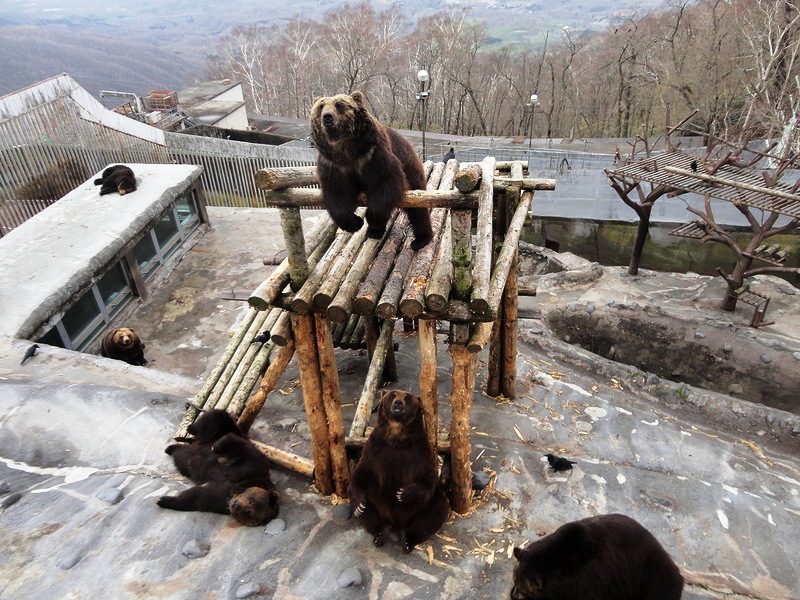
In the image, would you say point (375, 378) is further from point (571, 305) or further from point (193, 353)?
point (571, 305)

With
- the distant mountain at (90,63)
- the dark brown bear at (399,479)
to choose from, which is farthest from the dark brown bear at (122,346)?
the distant mountain at (90,63)

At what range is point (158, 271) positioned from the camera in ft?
41.8

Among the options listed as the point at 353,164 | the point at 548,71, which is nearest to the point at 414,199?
the point at 353,164

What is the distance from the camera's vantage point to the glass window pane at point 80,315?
32.3 ft

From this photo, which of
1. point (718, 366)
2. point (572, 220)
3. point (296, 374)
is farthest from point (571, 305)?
point (296, 374)

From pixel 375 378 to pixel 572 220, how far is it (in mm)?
13272

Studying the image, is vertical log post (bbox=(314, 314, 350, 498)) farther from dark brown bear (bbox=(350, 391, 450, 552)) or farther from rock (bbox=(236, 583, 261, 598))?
rock (bbox=(236, 583, 261, 598))

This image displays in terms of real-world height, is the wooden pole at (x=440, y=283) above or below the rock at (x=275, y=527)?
above

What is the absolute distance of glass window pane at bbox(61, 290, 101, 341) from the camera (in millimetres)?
9859

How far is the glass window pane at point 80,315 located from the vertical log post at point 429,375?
7.77 metres

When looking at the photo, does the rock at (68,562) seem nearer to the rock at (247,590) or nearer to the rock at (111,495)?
the rock at (111,495)

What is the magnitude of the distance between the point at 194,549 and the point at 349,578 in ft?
5.16

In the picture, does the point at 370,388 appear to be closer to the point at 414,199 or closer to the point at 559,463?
the point at 559,463

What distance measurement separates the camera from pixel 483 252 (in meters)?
4.77
